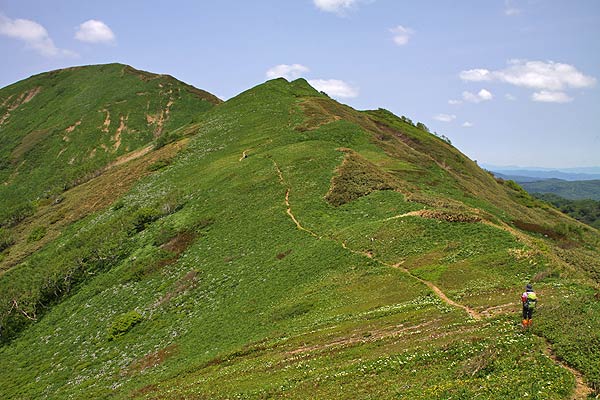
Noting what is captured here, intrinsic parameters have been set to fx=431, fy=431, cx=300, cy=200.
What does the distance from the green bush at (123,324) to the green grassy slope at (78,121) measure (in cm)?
7496

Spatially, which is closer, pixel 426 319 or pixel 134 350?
pixel 426 319

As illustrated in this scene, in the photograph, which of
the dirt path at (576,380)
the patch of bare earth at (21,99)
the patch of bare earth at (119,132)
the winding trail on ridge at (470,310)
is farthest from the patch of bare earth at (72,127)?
the dirt path at (576,380)

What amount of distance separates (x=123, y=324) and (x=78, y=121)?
13766 centimetres

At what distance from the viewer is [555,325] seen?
67.8ft

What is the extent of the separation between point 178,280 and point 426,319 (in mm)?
31936

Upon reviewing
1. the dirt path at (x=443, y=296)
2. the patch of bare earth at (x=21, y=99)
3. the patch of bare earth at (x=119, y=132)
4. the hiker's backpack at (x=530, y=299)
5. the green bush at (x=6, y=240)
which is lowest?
the green bush at (x=6, y=240)

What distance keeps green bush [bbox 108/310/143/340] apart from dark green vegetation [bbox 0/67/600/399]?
0.37 m

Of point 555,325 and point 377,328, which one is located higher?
point 555,325

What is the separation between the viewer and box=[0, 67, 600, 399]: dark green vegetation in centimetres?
2125

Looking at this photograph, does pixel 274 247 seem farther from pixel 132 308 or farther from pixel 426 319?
pixel 426 319

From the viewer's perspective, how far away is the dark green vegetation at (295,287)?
21250mm

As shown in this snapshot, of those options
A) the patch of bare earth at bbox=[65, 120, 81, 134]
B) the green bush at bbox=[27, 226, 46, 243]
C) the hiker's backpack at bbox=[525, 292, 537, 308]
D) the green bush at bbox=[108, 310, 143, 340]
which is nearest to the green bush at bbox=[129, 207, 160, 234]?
the green bush at bbox=[108, 310, 143, 340]

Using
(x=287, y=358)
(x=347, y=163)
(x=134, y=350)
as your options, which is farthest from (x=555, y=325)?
(x=347, y=163)

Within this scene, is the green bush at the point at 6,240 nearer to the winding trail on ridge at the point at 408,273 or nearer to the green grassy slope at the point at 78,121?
the green grassy slope at the point at 78,121
